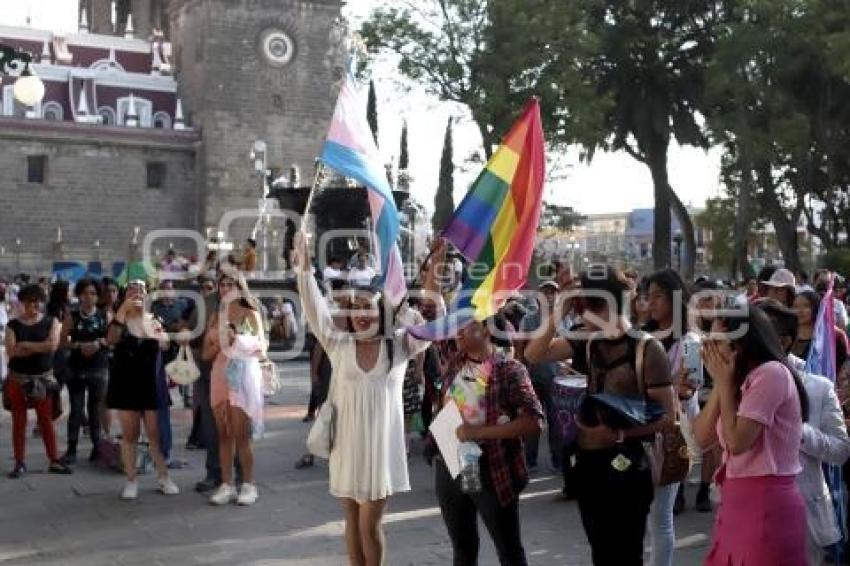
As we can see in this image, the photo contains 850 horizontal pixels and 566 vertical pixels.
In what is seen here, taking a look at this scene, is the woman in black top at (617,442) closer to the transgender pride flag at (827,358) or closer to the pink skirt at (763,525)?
the pink skirt at (763,525)

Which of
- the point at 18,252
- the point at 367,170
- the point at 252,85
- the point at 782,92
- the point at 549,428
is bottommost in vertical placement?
the point at 549,428

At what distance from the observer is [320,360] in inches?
423

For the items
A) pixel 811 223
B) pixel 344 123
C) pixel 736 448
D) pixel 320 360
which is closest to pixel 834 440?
pixel 736 448

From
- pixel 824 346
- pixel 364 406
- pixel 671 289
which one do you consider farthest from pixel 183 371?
pixel 824 346

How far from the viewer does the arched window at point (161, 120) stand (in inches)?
2105

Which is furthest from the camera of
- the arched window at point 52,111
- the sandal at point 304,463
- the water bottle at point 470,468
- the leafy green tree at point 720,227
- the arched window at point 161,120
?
the leafy green tree at point 720,227

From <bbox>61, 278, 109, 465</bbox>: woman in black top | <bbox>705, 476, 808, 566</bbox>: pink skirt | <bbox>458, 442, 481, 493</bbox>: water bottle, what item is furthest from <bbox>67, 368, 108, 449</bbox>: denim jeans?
<bbox>705, 476, 808, 566</bbox>: pink skirt

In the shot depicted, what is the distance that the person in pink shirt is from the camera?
4.05m

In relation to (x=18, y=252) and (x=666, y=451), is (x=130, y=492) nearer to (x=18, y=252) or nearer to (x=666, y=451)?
(x=666, y=451)

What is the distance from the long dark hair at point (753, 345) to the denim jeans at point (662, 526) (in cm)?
134

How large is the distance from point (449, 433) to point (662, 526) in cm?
120

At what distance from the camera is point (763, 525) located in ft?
13.4

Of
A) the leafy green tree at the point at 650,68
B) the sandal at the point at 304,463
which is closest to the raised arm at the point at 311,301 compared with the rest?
the sandal at the point at 304,463

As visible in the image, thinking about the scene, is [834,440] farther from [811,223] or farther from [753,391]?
[811,223]
